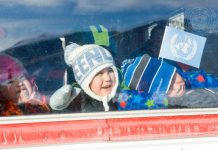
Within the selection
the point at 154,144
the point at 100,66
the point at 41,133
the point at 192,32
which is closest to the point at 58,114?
the point at 41,133

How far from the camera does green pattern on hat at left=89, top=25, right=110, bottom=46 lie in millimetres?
3328

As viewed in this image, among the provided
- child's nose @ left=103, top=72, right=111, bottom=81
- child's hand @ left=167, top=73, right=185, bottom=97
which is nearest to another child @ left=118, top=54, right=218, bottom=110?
child's hand @ left=167, top=73, right=185, bottom=97

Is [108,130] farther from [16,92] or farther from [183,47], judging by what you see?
[183,47]

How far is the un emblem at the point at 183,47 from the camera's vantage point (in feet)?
11.5

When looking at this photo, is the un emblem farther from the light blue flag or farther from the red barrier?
the red barrier

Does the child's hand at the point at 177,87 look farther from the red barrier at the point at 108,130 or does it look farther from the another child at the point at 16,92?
the another child at the point at 16,92

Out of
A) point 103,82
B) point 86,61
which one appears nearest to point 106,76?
point 103,82

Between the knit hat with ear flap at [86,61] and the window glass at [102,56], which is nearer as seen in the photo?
the window glass at [102,56]

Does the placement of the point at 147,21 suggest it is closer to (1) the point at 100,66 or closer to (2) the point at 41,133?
(1) the point at 100,66

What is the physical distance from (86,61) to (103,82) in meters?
0.17

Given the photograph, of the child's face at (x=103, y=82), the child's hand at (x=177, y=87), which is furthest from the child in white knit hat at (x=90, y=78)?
the child's hand at (x=177, y=87)

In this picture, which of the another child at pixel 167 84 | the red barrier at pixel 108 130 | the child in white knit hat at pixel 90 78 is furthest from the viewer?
the another child at pixel 167 84

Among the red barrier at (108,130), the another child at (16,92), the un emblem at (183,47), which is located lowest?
the red barrier at (108,130)

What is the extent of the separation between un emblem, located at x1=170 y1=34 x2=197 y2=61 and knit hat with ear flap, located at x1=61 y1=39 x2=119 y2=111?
1.45 ft
